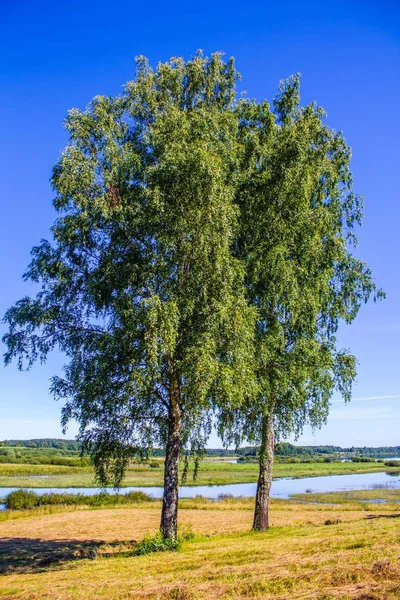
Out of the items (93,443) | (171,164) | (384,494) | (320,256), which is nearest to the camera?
(171,164)

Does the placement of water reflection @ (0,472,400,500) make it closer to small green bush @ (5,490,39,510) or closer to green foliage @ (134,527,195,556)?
small green bush @ (5,490,39,510)

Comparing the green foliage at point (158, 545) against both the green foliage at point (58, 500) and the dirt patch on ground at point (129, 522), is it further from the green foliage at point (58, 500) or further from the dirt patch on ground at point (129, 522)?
the green foliage at point (58, 500)

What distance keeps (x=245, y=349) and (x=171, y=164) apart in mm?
7529

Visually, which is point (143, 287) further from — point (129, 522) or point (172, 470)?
point (129, 522)

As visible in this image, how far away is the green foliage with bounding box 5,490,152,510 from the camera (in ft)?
139

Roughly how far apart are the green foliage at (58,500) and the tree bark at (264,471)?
70.1ft

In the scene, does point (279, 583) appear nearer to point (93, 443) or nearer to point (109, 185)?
point (93, 443)

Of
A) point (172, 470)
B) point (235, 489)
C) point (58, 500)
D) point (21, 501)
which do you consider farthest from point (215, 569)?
point (235, 489)

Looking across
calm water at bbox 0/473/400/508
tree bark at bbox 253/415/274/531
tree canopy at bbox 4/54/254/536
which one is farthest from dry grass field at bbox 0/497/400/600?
calm water at bbox 0/473/400/508

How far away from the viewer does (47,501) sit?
1734 inches

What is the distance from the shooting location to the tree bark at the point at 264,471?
76.4ft

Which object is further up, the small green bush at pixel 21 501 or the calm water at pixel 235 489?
the small green bush at pixel 21 501

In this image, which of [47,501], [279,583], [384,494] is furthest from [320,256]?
[384,494]

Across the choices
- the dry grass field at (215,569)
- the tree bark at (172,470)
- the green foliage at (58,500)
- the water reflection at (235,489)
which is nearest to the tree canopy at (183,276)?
the tree bark at (172,470)
